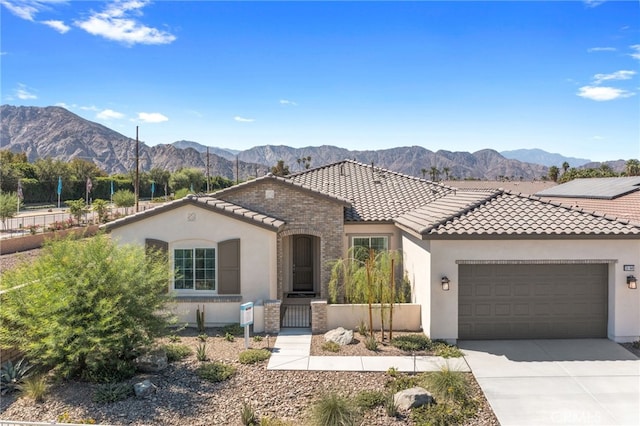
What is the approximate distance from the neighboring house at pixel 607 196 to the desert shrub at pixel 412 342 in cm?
1092

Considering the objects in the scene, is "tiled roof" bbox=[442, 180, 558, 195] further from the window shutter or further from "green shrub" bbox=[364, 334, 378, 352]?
"green shrub" bbox=[364, 334, 378, 352]

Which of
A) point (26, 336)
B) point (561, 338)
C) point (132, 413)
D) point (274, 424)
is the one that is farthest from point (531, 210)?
point (26, 336)

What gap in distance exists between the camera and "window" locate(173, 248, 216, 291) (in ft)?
47.3

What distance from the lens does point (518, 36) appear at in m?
17.9

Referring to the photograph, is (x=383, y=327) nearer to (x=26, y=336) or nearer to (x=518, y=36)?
(x=26, y=336)

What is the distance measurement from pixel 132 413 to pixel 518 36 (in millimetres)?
19108

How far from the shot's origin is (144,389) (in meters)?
8.98

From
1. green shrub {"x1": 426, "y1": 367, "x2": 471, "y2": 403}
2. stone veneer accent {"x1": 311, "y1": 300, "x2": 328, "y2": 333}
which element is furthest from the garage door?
stone veneer accent {"x1": 311, "y1": 300, "x2": 328, "y2": 333}

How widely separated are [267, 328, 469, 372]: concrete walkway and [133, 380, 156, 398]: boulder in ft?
9.05

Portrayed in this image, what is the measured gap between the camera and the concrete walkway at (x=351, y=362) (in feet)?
34.6

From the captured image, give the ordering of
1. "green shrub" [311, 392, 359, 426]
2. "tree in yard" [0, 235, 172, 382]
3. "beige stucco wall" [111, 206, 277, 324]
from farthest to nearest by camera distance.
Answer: "beige stucco wall" [111, 206, 277, 324]
"tree in yard" [0, 235, 172, 382]
"green shrub" [311, 392, 359, 426]

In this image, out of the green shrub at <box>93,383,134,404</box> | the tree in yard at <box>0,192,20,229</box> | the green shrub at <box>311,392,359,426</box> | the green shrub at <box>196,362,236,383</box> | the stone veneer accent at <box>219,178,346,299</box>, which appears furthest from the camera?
the tree in yard at <box>0,192,20,229</box>

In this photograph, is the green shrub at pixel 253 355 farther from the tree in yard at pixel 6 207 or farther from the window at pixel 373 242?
the tree in yard at pixel 6 207

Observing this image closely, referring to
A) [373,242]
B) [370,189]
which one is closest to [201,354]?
[373,242]
